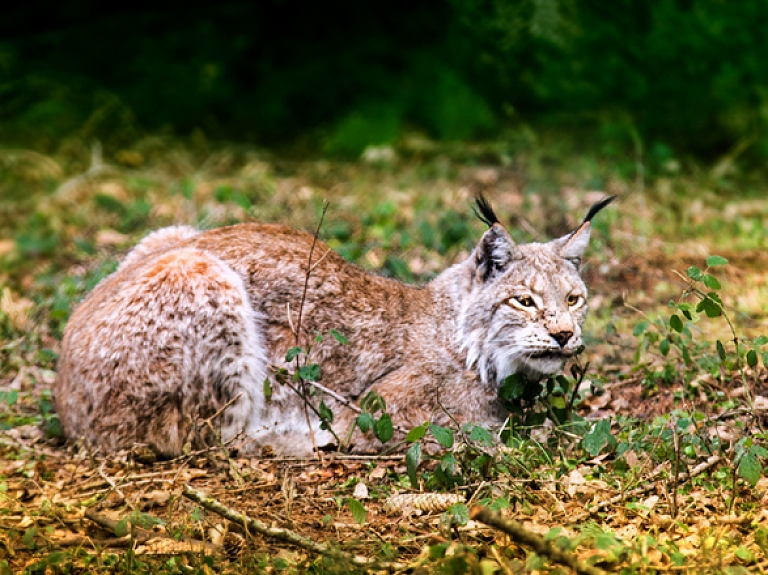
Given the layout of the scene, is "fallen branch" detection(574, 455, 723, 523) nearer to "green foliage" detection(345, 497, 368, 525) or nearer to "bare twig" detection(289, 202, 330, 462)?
"green foliage" detection(345, 497, 368, 525)

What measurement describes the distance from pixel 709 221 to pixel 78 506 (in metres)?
5.78

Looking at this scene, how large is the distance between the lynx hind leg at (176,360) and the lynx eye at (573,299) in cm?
162

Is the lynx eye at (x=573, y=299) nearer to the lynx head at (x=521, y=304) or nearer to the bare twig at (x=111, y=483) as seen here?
the lynx head at (x=521, y=304)

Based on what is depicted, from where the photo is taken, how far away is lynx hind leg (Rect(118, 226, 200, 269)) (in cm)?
534

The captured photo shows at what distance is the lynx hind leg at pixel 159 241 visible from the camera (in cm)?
534

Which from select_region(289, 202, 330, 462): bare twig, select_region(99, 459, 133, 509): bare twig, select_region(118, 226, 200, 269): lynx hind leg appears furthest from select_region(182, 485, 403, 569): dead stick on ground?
select_region(118, 226, 200, 269): lynx hind leg

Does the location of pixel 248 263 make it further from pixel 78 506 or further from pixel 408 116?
pixel 408 116

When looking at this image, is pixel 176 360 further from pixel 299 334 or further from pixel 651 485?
pixel 651 485

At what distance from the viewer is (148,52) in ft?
33.3

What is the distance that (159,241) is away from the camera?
5508mm

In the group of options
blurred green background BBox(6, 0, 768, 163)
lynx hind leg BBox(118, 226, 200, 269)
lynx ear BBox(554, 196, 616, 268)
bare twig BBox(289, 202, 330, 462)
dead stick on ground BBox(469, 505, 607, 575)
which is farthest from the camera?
blurred green background BBox(6, 0, 768, 163)

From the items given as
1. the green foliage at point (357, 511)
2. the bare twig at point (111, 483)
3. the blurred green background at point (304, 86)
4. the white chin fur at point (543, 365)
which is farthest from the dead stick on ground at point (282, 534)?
the blurred green background at point (304, 86)

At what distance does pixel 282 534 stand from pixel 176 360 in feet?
4.56

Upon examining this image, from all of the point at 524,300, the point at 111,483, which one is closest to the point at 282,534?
the point at 111,483
